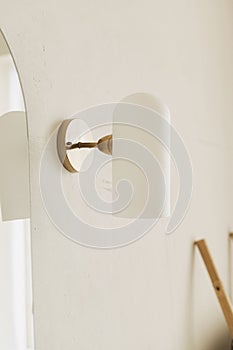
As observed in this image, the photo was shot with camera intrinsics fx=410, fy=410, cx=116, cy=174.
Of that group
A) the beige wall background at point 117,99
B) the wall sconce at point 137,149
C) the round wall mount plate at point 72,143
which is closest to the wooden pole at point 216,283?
the beige wall background at point 117,99

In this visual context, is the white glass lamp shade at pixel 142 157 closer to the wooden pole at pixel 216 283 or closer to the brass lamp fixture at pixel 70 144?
the brass lamp fixture at pixel 70 144

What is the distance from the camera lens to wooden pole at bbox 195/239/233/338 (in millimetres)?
1290

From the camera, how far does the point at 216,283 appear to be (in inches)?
52.0

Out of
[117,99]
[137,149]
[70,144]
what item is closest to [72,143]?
[70,144]

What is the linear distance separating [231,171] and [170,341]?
2.69 ft

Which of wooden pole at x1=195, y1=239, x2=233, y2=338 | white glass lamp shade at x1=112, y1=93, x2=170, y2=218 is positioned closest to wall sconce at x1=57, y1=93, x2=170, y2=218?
white glass lamp shade at x1=112, y1=93, x2=170, y2=218

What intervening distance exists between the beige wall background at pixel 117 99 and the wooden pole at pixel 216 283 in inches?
1.4

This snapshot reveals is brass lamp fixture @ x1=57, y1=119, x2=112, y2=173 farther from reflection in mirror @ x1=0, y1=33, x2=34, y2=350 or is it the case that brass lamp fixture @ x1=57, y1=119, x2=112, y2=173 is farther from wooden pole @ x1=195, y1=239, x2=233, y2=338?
wooden pole @ x1=195, y1=239, x2=233, y2=338

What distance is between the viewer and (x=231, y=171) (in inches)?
67.4

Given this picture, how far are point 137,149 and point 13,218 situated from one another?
0.24 metres

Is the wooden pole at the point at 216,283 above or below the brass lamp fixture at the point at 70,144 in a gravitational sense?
below

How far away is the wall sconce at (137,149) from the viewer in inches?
27.2

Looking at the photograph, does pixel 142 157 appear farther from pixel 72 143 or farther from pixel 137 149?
pixel 72 143

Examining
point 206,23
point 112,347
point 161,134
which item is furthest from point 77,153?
point 206,23
